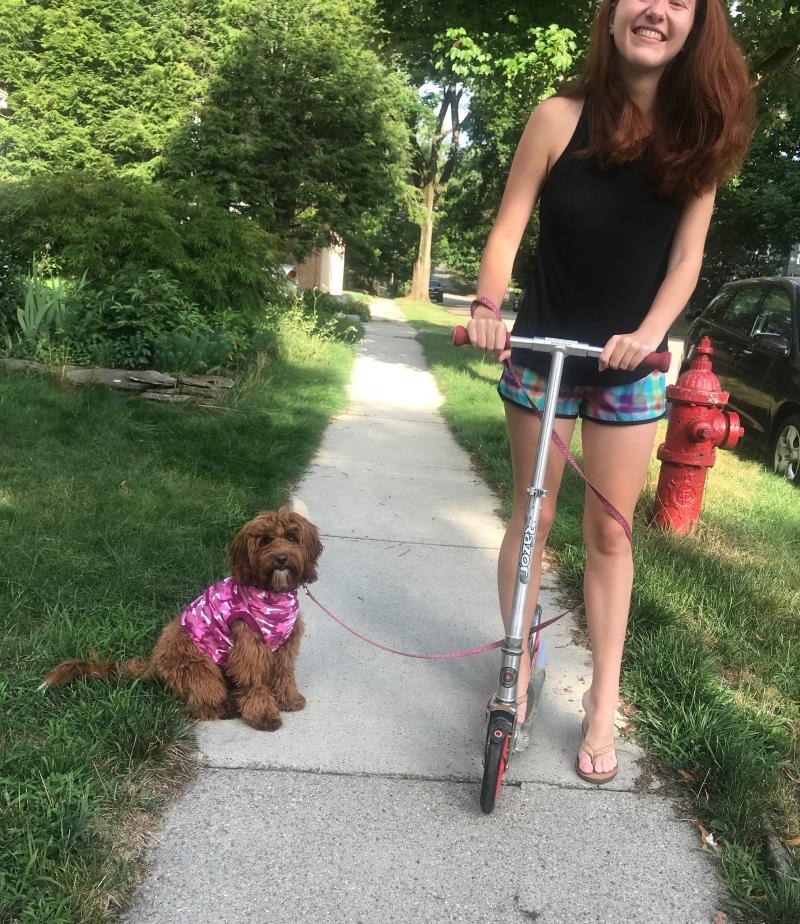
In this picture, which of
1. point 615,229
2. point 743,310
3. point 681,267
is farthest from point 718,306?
point 615,229

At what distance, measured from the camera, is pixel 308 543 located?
2.75 metres

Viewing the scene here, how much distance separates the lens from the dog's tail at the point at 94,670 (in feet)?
8.96

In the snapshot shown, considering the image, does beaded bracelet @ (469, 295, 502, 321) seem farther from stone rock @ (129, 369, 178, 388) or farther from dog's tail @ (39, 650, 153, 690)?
stone rock @ (129, 369, 178, 388)

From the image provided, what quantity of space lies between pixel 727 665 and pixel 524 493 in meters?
1.43

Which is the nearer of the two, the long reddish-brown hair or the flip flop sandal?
the long reddish-brown hair

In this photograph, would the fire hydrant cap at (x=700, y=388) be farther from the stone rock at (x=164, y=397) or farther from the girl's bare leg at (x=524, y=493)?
the stone rock at (x=164, y=397)

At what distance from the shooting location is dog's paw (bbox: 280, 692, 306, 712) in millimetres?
2916

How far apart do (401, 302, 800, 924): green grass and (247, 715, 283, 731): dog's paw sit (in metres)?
1.31

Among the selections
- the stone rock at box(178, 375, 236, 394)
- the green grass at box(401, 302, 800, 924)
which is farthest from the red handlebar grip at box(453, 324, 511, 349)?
the stone rock at box(178, 375, 236, 394)

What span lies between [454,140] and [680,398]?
35.1m

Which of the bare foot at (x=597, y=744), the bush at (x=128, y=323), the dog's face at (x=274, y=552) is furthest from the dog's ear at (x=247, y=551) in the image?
the bush at (x=128, y=323)

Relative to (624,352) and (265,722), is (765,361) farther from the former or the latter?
(265,722)

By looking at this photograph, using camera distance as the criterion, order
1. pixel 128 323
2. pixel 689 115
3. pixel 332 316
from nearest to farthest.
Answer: pixel 689 115, pixel 128 323, pixel 332 316

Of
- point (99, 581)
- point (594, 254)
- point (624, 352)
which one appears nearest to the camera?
point (624, 352)
